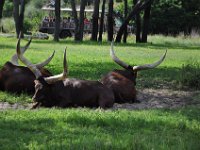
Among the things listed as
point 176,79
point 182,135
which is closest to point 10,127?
point 182,135

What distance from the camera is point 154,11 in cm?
5094

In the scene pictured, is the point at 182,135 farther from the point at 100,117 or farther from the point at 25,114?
the point at 25,114

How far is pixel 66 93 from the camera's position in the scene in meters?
9.52

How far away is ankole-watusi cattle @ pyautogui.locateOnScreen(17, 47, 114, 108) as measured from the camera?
9.41 meters

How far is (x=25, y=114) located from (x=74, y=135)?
1.64 metres

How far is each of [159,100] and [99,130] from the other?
3.90m

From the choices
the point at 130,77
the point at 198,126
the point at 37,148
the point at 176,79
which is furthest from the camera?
the point at 176,79

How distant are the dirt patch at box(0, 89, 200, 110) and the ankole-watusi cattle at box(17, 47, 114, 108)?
0.29 m

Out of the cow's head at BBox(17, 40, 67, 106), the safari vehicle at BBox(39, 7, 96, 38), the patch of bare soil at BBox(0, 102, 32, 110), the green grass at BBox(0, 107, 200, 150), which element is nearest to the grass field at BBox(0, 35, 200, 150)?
the green grass at BBox(0, 107, 200, 150)

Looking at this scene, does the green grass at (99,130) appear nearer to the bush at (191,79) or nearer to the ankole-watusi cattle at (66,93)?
the ankole-watusi cattle at (66,93)

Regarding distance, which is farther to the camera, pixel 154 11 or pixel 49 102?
pixel 154 11

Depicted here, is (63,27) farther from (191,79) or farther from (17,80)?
(17,80)

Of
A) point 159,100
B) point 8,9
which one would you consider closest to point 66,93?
point 159,100

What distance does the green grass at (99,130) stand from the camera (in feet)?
19.8
